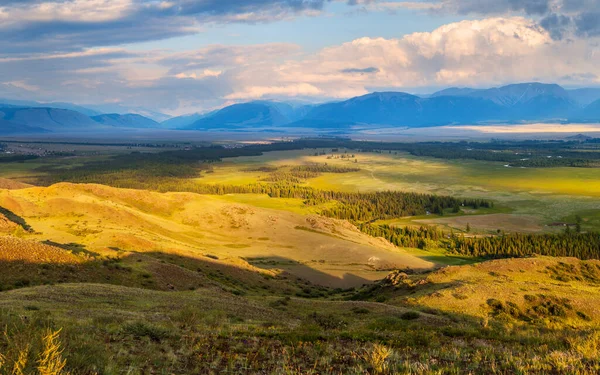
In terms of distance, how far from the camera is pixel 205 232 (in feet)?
295

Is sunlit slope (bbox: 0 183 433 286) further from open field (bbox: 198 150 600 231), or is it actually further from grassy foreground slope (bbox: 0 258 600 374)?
open field (bbox: 198 150 600 231)

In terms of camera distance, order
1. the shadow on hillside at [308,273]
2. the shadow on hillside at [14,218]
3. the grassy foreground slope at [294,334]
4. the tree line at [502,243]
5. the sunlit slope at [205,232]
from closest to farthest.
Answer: the grassy foreground slope at [294,334], the shadow on hillside at [308,273], the sunlit slope at [205,232], the shadow on hillside at [14,218], the tree line at [502,243]

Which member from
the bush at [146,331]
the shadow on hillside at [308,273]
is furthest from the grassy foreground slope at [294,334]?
the shadow on hillside at [308,273]

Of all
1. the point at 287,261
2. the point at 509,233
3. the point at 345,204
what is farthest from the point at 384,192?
the point at 287,261

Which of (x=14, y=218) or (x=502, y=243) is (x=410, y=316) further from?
(x=502, y=243)

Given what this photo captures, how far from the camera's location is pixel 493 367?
11.8 meters

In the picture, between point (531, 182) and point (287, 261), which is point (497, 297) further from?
point (531, 182)

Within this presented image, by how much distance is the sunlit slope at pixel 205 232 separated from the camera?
2490 inches

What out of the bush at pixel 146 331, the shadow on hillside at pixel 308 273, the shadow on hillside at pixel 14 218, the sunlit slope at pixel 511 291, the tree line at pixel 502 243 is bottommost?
the tree line at pixel 502 243

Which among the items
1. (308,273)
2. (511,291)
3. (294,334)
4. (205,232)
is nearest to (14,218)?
(205,232)

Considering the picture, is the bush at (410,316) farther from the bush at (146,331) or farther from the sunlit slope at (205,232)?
the sunlit slope at (205,232)

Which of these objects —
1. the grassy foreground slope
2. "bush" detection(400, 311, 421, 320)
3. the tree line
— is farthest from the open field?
"bush" detection(400, 311, 421, 320)

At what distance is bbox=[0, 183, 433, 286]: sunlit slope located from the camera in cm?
6325

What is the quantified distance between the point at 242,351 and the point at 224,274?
37276 millimetres
